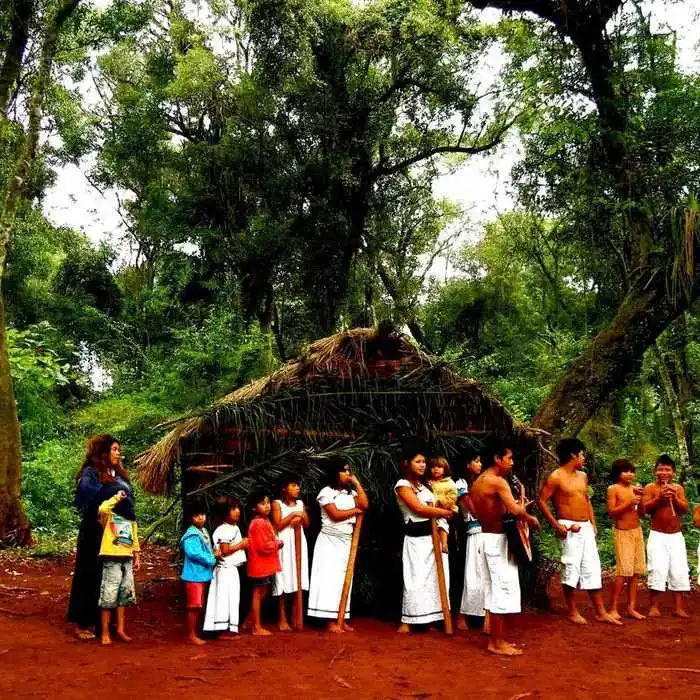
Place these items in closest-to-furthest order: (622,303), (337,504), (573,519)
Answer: (337,504), (573,519), (622,303)

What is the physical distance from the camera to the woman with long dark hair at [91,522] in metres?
5.87

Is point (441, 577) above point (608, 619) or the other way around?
above

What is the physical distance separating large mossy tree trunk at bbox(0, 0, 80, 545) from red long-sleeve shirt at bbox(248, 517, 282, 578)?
5.39 metres

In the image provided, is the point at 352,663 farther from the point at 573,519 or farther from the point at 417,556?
the point at 573,519

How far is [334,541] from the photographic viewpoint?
21.3 ft

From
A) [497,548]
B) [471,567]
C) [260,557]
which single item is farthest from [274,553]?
[497,548]

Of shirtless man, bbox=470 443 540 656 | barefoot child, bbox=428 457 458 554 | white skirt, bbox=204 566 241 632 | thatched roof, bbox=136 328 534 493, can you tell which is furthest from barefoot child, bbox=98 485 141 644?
shirtless man, bbox=470 443 540 656

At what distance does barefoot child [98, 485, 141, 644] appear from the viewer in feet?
18.7

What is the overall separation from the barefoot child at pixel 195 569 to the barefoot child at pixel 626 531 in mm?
3888

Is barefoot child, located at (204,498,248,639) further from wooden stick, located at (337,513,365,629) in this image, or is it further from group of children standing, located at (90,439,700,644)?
wooden stick, located at (337,513,365,629)

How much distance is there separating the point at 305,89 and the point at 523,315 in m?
12.0

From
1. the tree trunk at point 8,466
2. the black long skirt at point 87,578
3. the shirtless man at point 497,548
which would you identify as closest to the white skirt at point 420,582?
the shirtless man at point 497,548

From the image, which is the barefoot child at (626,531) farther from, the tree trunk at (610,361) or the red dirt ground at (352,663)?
the tree trunk at (610,361)

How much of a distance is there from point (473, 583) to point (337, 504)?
145 cm
